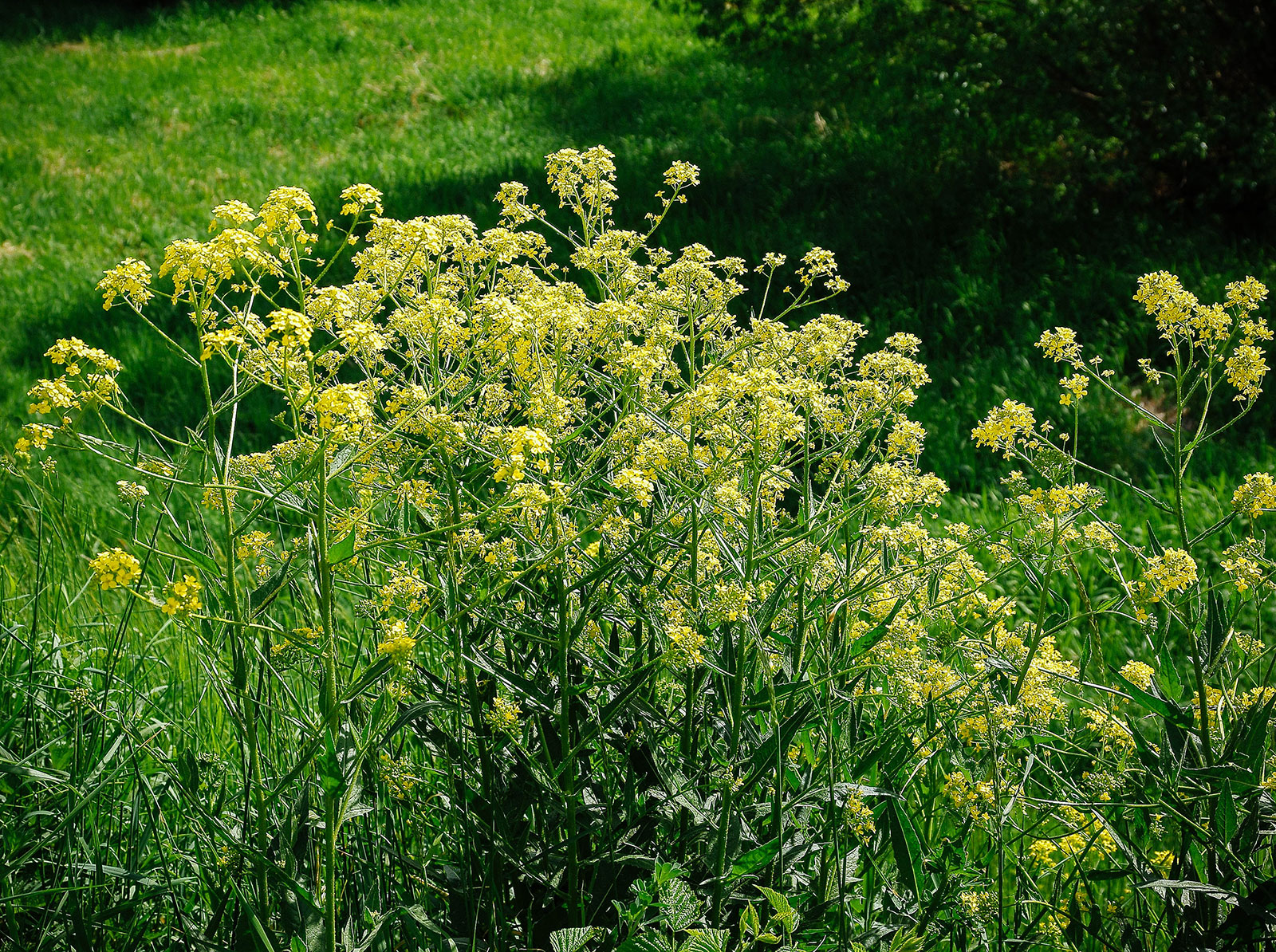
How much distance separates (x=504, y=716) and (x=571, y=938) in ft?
1.17

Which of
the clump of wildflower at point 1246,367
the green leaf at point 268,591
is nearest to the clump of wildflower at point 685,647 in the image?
the green leaf at point 268,591

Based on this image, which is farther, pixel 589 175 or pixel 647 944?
pixel 589 175

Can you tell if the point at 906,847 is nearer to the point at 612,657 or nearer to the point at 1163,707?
the point at 1163,707

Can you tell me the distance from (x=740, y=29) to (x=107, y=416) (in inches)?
206

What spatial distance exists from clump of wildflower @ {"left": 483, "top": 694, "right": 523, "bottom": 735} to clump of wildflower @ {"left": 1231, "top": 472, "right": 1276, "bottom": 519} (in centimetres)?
132

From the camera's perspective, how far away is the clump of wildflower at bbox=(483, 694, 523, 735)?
175 cm

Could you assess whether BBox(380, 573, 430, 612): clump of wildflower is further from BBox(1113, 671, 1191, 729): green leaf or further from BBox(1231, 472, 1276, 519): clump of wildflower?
BBox(1231, 472, 1276, 519): clump of wildflower

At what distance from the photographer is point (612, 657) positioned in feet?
6.90

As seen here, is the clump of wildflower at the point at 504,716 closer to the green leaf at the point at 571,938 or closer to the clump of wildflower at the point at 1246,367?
the green leaf at the point at 571,938

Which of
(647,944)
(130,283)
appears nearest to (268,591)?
(130,283)

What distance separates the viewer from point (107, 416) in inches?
236

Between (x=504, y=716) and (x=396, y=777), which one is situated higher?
(x=504, y=716)

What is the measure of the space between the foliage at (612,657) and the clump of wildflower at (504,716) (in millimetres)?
12

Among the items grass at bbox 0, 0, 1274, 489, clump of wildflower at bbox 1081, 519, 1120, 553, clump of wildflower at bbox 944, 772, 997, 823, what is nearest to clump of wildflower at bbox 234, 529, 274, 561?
clump of wildflower at bbox 944, 772, 997, 823
